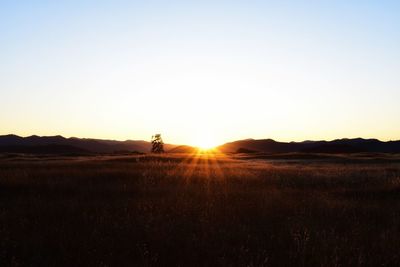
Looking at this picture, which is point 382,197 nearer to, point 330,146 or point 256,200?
point 256,200

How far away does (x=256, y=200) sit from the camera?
10.9 meters

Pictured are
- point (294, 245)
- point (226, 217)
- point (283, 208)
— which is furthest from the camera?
point (283, 208)

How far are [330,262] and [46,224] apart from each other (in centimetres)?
482

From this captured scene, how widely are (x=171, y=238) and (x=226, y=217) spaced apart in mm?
1933

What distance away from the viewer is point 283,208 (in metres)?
9.86

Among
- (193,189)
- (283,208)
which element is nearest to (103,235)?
(283,208)

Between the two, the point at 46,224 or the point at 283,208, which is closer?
the point at 46,224

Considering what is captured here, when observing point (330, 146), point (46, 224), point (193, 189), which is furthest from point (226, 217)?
point (330, 146)

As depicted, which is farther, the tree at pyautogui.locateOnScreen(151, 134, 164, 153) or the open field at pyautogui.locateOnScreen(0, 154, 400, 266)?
the tree at pyautogui.locateOnScreen(151, 134, 164, 153)

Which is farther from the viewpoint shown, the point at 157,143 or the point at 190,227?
the point at 157,143

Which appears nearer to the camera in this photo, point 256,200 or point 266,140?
point 256,200

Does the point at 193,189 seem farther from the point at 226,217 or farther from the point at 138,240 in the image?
the point at 138,240

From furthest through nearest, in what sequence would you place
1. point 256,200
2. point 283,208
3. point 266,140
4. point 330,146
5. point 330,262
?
point 266,140 → point 330,146 → point 256,200 → point 283,208 → point 330,262

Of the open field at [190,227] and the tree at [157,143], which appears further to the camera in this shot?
the tree at [157,143]
